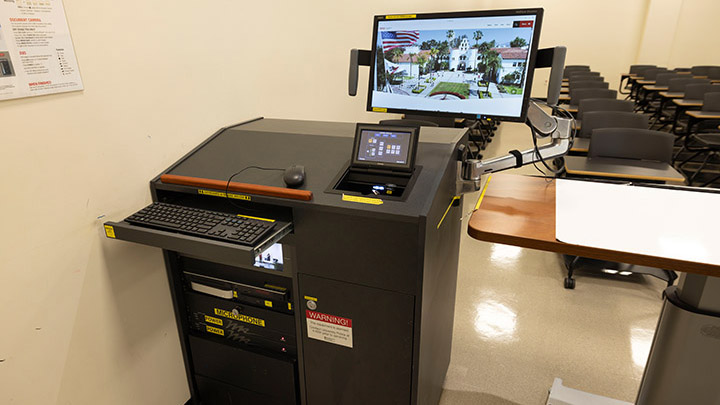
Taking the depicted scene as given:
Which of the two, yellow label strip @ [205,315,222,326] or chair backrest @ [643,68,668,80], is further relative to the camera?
chair backrest @ [643,68,668,80]

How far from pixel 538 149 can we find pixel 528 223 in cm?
29

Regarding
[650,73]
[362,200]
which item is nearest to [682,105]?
[650,73]

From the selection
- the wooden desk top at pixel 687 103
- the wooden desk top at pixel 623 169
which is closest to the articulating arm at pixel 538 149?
the wooden desk top at pixel 623 169

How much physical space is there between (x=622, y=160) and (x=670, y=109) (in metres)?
4.30

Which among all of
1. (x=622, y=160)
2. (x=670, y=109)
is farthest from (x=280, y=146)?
(x=670, y=109)

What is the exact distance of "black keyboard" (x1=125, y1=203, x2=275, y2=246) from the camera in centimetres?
113

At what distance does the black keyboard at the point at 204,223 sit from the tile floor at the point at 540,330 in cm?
121

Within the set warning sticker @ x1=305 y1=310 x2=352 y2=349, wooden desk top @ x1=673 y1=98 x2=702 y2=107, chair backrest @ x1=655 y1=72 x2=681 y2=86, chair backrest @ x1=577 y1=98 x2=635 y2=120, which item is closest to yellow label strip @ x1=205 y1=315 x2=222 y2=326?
warning sticker @ x1=305 y1=310 x2=352 y2=349

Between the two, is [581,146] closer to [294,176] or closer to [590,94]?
[590,94]

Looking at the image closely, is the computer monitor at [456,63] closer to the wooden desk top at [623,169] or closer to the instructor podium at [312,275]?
the instructor podium at [312,275]

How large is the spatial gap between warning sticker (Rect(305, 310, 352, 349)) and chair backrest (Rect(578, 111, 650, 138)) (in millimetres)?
2900

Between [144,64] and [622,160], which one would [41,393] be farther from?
[622,160]

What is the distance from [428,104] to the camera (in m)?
1.39

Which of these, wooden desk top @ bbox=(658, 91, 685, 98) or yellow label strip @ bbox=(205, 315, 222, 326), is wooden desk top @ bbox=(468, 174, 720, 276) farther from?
wooden desk top @ bbox=(658, 91, 685, 98)
